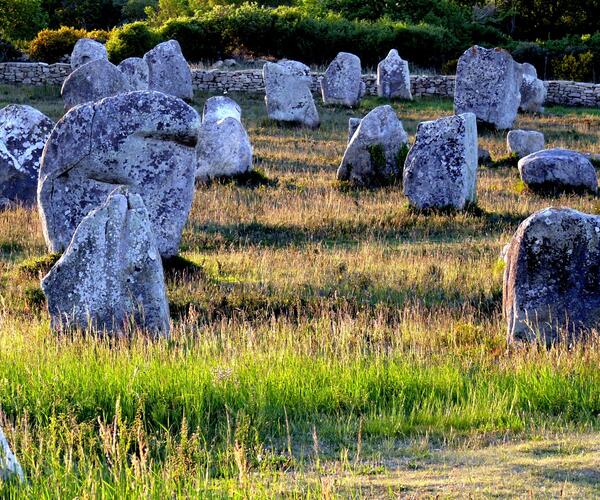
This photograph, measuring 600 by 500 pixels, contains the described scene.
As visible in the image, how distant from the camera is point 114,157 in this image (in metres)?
13.0

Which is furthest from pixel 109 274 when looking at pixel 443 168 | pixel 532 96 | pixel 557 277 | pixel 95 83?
pixel 532 96

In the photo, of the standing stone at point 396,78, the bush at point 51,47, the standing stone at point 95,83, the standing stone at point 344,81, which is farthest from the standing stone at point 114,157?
the bush at point 51,47

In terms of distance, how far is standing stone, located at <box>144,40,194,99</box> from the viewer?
35062 mm

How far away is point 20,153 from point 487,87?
1514 centimetres

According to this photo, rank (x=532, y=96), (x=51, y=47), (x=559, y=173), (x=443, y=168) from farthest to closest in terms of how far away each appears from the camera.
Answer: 1. (x=51, y=47)
2. (x=532, y=96)
3. (x=559, y=173)
4. (x=443, y=168)

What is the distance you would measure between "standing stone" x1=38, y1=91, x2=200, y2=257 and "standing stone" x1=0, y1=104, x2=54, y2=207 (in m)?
4.38

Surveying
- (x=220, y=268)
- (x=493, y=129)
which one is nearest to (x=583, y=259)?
(x=220, y=268)

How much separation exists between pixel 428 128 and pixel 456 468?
485 inches

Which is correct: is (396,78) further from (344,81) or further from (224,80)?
(224,80)

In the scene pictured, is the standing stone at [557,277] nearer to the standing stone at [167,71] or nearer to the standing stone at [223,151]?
the standing stone at [223,151]

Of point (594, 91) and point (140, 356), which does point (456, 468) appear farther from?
point (594, 91)

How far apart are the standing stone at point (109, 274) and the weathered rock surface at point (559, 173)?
11551 mm

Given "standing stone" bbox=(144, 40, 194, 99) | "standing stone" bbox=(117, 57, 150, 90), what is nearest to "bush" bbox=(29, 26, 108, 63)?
"standing stone" bbox=(144, 40, 194, 99)

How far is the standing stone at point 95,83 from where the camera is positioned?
2748cm
